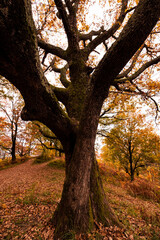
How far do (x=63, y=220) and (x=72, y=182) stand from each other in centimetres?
81

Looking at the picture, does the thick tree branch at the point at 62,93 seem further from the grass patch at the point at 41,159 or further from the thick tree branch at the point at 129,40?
the grass patch at the point at 41,159

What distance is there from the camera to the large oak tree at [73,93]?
4.51 ft

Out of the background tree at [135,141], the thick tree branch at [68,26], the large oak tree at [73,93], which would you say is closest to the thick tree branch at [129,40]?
the large oak tree at [73,93]

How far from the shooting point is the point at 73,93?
3.37m

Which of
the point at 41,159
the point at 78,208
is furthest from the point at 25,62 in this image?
the point at 41,159

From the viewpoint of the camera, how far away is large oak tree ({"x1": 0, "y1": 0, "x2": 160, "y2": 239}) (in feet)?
4.51

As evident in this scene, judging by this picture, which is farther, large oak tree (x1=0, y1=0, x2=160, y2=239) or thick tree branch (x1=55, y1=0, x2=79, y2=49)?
thick tree branch (x1=55, y1=0, x2=79, y2=49)

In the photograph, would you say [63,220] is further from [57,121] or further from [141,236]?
[57,121]

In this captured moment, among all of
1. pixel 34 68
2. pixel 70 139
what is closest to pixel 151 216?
pixel 70 139

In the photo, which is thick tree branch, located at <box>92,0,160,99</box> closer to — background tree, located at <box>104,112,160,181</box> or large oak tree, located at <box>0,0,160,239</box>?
large oak tree, located at <box>0,0,160,239</box>

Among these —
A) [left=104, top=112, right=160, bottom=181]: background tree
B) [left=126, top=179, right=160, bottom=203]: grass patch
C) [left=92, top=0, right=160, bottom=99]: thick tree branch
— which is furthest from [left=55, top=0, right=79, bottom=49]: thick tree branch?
[left=126, top=179, right=160, bottom=203]: grass patch

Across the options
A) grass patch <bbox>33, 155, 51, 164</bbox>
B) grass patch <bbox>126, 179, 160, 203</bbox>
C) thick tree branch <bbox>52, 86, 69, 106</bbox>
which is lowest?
grass patch <bbox>126, 179, 160, 203</bbox>

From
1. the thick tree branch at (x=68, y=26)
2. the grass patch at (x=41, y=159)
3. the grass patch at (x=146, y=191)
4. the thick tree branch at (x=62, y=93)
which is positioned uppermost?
the thick tree branch at (x=68, y=26)

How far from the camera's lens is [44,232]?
2.34 meters
